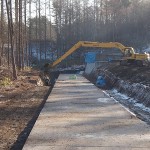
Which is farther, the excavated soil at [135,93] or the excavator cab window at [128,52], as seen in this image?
the excavator cab window at [128,52]

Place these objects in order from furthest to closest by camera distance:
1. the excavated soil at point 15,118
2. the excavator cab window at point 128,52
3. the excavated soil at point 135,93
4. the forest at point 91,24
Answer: the forest at point 91,24
the excavator cab window at point 128,52
the excavated soil at point 135,93
the excavated soil at point 15,118

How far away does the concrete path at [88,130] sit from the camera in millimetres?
7395

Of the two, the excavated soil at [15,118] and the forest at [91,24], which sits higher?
the forest at [91,24]

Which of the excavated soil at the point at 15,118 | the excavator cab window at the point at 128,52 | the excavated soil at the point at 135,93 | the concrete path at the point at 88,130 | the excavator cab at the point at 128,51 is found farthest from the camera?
the excavator cab window at the point at 128,52

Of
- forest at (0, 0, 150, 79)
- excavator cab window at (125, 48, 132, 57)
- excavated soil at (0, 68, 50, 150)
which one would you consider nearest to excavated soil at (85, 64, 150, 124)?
excavator cab window at (125, 48, 132, 57)

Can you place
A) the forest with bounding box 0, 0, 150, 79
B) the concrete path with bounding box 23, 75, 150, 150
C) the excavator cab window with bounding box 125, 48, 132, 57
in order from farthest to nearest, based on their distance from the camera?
the forest with bounding box 0, 0, 150, 79 < the excavator cab window with bounding box 125, 48, 132, 57 < the concrete path with bounding box 23, 75, 150, 150

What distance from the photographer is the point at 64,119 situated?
10.6 metres

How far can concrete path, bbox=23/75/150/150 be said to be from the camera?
7395 millimetres

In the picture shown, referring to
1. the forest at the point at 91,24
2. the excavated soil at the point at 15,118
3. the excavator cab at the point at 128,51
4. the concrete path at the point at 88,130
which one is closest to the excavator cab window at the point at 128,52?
the excavator cab at the point at 128,51

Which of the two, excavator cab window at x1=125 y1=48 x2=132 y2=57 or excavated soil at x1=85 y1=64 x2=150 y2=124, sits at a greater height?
excavator cab window at x1=125 y1=48 x2=132 y2=57

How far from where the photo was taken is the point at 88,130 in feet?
29.1

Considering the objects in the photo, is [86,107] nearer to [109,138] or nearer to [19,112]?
[19,112]

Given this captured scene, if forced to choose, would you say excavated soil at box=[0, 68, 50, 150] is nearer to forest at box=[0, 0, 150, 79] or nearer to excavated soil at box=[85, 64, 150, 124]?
excavated soil at box=[85, 64, 150, 124]

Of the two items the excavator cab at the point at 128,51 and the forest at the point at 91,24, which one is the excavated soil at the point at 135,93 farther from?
the forest at the point at 91,24
